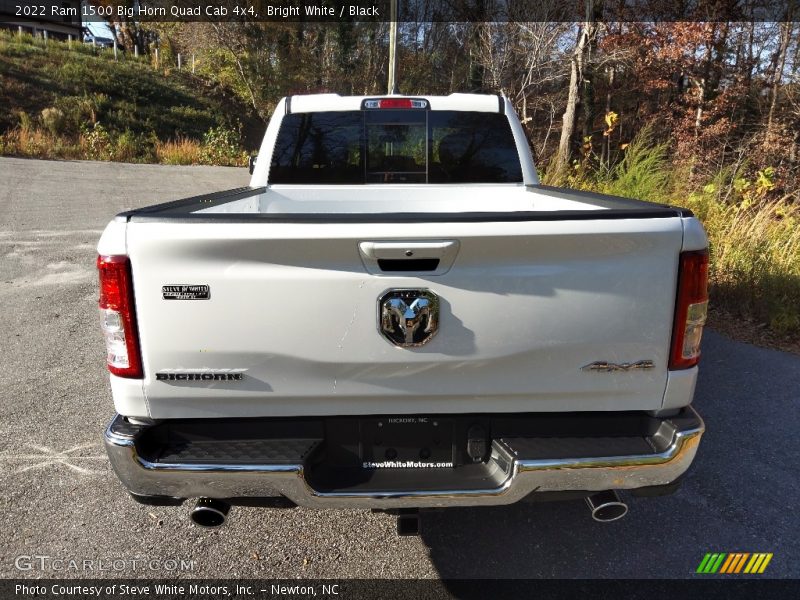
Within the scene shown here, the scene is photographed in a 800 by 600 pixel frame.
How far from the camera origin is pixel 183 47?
1282 inches

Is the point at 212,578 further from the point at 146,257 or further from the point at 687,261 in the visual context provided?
the point at 687,261

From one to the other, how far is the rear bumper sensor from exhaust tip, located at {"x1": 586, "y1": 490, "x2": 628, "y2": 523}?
129 mm

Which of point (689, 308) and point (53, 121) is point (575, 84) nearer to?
point (689, 308)

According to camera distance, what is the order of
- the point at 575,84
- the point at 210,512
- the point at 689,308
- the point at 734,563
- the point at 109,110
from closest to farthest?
the point at 689,308 → the point at 210,512 → the point at 734,563 → the point at 575,84 → the point at 109,110

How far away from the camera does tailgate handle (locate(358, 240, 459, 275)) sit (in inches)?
76.3

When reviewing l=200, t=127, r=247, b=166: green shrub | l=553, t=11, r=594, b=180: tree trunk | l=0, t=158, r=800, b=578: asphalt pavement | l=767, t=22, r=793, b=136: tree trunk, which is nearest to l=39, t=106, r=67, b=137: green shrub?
l=200, t=127, r=247, b=166: green shrub

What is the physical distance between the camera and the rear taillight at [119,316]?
1949mm

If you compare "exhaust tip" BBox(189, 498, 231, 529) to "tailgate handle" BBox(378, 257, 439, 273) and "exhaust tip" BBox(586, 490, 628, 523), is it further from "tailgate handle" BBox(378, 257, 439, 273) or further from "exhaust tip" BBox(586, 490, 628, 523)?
"exhaust tip" BBox(586, 490, 628, 523)

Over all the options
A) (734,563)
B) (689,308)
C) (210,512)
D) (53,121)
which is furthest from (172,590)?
(53,121)

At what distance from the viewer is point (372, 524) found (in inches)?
115

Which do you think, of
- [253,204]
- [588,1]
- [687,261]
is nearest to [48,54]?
[588,1]

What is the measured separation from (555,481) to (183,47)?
36650 millimetres

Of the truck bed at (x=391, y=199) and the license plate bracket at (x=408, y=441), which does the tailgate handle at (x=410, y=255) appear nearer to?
the license plate bracket at (x=408, y=441)

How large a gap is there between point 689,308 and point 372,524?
1.87 metres
